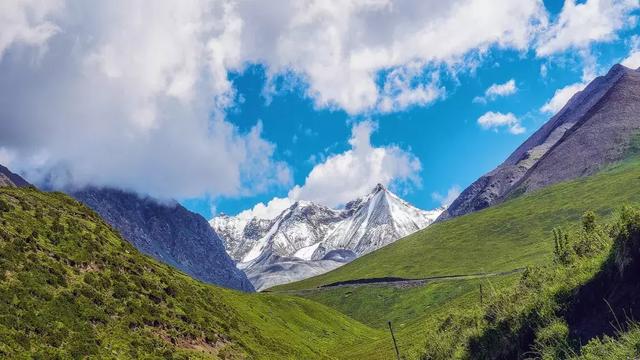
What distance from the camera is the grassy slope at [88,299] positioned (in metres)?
40.9

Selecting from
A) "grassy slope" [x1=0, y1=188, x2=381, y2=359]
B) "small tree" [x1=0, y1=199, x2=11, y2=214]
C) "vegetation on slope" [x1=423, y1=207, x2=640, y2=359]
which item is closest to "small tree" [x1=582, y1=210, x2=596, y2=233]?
"vegetation on slope" [x1=423, y1=207, x2=640, y2=359]

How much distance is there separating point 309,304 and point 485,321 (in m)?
129

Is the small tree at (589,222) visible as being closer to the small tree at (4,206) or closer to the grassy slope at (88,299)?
the grassy slope at (88,299)

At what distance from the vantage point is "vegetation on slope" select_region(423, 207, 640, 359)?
75.7 feet

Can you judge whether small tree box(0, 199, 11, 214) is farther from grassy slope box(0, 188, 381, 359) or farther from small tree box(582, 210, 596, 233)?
small tree box(582, 210, 596, 233)

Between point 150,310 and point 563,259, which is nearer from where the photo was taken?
A: point 563,259

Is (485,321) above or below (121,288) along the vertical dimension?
below

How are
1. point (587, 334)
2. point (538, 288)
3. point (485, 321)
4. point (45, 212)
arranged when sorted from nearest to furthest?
point (587, 334), point (538, 288), point (485, 321), point (45, 212)

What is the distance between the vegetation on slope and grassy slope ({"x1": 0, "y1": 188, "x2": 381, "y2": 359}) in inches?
1203

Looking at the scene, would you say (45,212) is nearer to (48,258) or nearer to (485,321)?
(48,258)

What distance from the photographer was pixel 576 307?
1030 inches

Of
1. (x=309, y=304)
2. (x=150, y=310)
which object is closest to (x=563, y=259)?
(x=150, y=310)

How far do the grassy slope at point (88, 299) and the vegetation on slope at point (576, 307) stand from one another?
1203 inches

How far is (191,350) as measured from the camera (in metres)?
53.7
